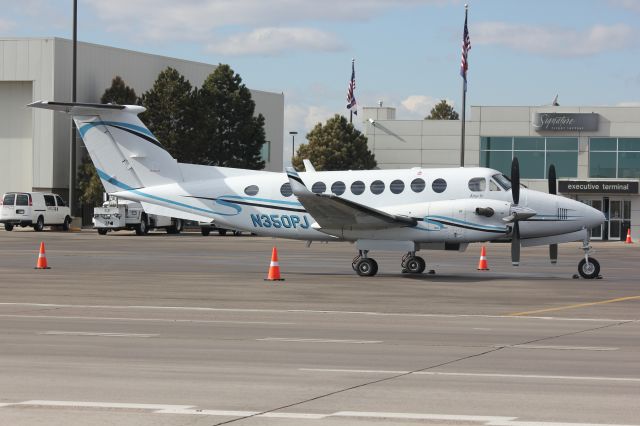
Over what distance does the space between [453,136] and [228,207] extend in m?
49.8

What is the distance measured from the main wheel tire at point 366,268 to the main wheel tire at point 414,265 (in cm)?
116

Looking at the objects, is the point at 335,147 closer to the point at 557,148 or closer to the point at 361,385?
the point at 557,148

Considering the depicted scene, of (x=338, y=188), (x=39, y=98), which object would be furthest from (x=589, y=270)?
(x=39, y=98)

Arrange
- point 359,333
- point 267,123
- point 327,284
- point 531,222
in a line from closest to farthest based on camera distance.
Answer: point 359,333 < point 327,284 < point 531,222 < point 267,123

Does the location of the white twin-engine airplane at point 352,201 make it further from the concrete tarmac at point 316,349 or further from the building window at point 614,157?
the building window at point 614,157

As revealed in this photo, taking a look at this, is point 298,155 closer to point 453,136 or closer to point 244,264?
point 453,136

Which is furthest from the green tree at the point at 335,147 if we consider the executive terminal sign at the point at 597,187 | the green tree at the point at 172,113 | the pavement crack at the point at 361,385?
the pavement crack at the point at 361,385

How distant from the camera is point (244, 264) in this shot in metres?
32.8

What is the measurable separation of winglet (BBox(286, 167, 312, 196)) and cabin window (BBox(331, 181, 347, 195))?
8.07ft

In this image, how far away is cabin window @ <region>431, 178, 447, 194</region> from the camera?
27406 mm

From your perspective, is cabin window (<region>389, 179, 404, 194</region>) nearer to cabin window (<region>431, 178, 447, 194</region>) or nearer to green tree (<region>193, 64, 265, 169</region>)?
cabin window (<region>431, 178, 447, 194</region>)

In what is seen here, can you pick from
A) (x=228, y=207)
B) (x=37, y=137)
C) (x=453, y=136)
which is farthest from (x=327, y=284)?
(x=37, y=137)

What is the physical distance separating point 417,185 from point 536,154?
48930 millimetres

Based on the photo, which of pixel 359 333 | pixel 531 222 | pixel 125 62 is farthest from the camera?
pixel 125 62
